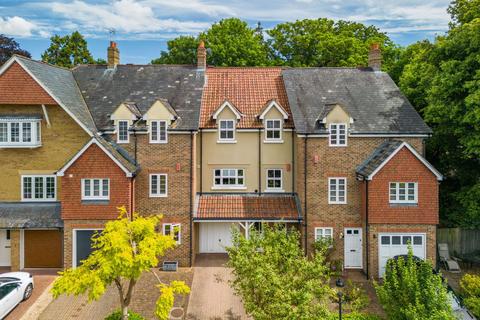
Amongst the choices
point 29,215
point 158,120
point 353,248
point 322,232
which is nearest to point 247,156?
point 158,120

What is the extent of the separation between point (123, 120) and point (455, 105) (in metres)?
19.3

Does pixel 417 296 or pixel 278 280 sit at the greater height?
pixel 278 280

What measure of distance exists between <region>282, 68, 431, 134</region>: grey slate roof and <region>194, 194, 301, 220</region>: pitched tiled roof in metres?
4.96

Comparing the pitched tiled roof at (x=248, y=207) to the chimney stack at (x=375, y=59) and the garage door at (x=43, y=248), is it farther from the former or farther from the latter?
the chimney stack at (x=375, y=59)

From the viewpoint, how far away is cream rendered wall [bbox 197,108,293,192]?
27.0 meters

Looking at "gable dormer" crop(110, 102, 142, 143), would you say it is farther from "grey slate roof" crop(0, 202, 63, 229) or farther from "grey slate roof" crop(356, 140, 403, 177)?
"grey slate roof" crop(356, 140, 403, 177)

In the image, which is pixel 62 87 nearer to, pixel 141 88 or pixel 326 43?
pixel 141 88

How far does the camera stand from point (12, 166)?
2469 centimetres

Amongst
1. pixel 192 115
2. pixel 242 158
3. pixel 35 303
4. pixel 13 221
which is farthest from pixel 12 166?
pixel 242 158

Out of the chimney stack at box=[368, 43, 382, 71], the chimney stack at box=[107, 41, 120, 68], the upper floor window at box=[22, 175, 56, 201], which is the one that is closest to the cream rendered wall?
the chimney stack at box=[368, 43, 382, 71]

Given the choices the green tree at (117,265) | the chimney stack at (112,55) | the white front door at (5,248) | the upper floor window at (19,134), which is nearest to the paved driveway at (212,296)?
the green tree at (117,265)

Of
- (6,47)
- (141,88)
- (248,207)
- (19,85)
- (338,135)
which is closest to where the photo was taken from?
(19,85)

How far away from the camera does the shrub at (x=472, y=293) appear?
56.5 ft

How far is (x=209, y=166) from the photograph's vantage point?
27266 millimetres
